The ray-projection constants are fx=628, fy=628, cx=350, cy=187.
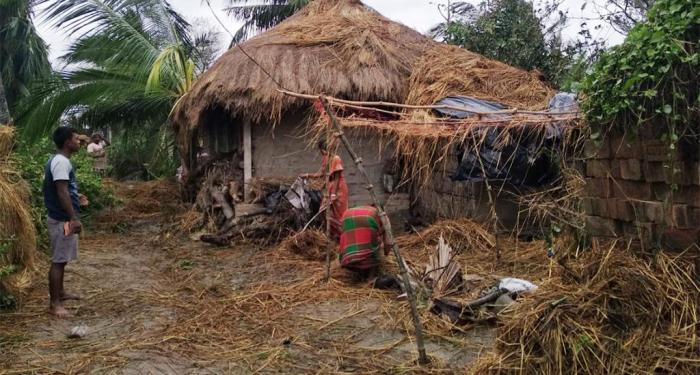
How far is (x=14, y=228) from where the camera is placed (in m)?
5.50

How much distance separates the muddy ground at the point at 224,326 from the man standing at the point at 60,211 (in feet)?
0.95

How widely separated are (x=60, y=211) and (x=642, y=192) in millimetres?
4123

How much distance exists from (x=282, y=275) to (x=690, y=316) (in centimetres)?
446

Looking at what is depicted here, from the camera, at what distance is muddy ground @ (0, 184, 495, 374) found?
399cm

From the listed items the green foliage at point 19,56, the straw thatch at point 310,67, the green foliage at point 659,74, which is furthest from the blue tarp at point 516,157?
the green foliage at point 19,56

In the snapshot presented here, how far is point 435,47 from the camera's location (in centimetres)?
1068

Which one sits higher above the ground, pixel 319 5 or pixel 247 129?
pixel 319 5

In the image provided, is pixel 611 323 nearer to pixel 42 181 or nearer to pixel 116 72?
pixel 42 181

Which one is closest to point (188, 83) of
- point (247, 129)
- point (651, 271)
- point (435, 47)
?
point (247, 129)

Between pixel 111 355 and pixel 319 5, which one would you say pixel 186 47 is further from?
pixel 111 355

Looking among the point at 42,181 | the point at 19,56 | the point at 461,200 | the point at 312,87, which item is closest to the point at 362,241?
the point at 461,200

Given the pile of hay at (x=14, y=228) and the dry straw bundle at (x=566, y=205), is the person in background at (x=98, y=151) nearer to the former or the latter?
the pile of hay at (x=14, y=228)

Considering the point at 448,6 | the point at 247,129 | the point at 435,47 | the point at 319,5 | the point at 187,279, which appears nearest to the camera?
the point at 187,279

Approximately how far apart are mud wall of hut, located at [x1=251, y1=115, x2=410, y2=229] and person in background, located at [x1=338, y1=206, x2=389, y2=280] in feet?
11.2
